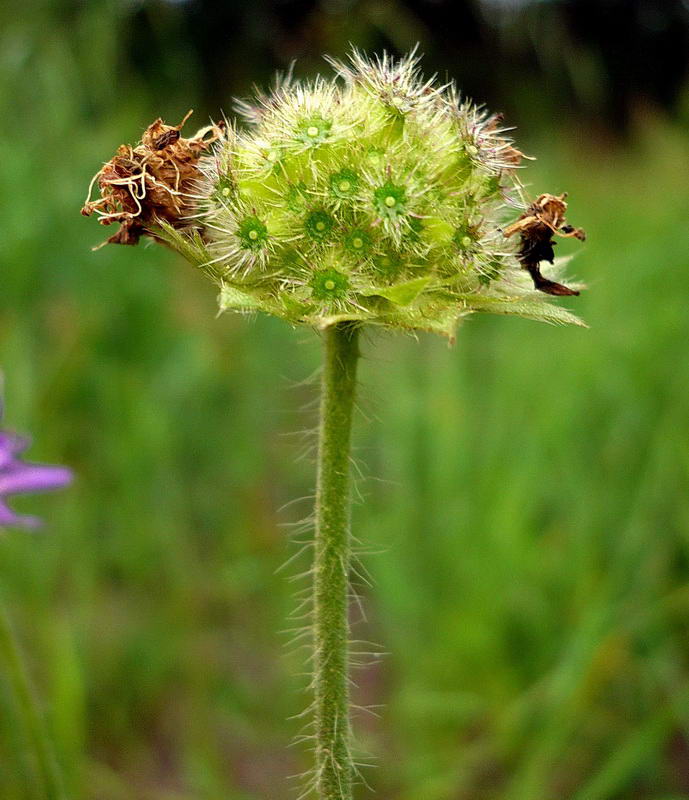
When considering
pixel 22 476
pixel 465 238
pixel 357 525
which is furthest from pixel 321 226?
pixel 357 525

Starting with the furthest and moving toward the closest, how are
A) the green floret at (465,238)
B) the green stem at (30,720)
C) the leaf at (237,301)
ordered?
the green stem at (30,720) < the green floret at (465,238) < the leaf at (237,301)

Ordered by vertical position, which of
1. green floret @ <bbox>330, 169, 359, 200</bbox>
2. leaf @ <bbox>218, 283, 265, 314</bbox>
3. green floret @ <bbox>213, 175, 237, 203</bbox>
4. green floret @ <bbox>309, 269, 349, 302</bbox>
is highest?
green floret @ <bbox>213, 175, 237, 203</bbox>

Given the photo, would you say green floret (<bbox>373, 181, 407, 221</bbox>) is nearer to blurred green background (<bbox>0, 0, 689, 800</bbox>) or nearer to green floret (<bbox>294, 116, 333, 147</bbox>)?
green floret (<bbox>294, 116, 333, 147</bbox>)

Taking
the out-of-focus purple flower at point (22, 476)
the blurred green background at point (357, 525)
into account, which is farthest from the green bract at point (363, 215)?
the blurred green background at point (357, 525)

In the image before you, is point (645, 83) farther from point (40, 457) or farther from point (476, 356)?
point (40, 457)

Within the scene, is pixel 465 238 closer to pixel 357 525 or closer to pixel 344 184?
pixel 344 184

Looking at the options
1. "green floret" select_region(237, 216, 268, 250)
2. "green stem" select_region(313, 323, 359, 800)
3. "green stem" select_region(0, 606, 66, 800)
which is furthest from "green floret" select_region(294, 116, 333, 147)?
"green stem" select_region(0, 606, 66, 800)

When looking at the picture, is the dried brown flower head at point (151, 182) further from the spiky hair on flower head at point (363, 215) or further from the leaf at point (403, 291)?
the leaf at point (403, 291)

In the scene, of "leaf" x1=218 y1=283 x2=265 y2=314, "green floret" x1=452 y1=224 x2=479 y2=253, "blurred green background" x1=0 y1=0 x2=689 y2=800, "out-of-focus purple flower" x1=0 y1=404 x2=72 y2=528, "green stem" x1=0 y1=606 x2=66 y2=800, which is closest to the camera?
"leaf" x1=218 y1=283 x2=265 y2=314

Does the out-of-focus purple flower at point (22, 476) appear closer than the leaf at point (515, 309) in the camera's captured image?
No

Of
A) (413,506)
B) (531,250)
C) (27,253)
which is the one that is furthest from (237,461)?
(531,250)
